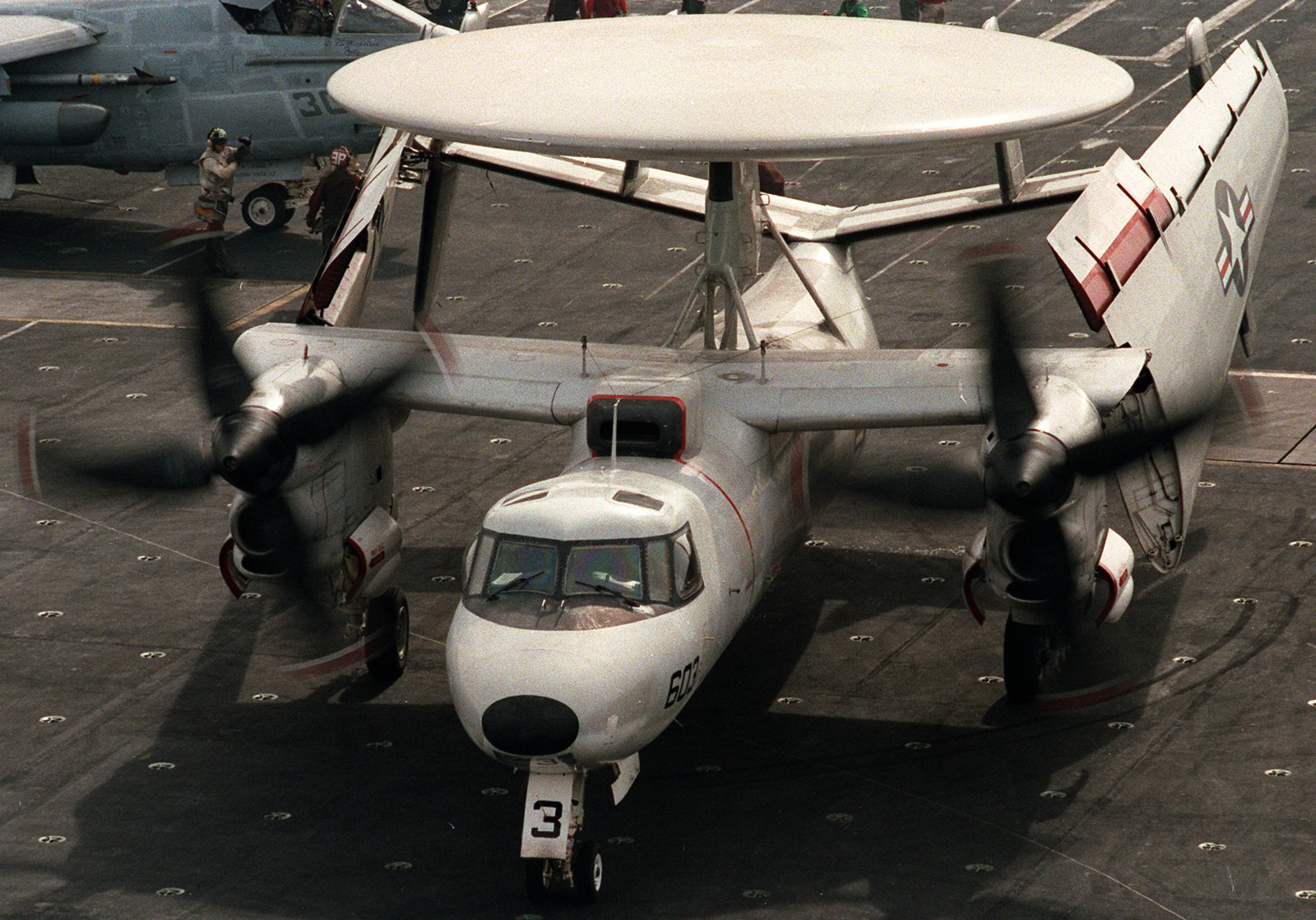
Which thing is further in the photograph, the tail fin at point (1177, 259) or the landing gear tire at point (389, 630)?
the landing gear tire at point (389, 630)

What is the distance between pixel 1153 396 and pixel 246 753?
11427 mm

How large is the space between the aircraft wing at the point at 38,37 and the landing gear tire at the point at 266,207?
457 cm

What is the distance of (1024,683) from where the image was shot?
22.5m

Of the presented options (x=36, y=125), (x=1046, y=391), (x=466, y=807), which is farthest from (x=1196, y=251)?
(x=36, y=125)

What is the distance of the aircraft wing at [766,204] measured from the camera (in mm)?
26891

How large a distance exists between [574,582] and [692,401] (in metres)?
3.18

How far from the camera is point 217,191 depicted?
37.8 metres

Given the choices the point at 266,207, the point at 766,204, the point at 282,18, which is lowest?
the point at 266,207

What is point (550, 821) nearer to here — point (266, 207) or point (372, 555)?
point (372, 555)

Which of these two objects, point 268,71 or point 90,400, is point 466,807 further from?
point 268,71

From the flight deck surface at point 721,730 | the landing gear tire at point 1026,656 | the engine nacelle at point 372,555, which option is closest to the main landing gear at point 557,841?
the flight deck surface at point 721,730

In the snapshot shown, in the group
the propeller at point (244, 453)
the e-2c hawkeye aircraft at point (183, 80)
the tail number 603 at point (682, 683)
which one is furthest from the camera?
the e-2c hawkeye aircraft at point (183, 80)

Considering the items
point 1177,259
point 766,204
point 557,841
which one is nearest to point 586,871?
point 557,841

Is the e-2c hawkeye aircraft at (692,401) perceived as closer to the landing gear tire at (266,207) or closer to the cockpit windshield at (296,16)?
the landing gear tire at (266,207)
